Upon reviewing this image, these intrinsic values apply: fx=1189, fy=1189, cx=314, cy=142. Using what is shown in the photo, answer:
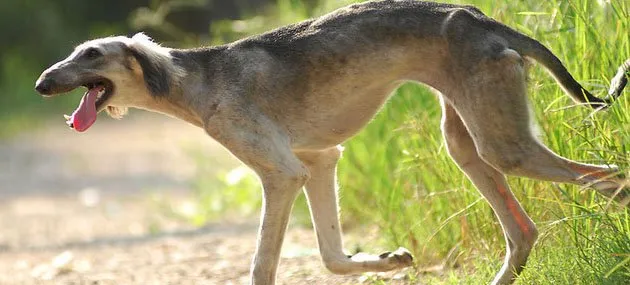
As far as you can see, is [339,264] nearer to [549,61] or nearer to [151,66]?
[151,66]

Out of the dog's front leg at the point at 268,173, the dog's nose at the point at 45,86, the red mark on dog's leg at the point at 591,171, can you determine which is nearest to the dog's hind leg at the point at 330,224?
the dog's front leg at the point at 268,173

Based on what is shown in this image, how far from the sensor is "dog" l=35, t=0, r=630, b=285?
540cm

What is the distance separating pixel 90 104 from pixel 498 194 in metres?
A: 2.06

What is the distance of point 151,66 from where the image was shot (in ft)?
19.4

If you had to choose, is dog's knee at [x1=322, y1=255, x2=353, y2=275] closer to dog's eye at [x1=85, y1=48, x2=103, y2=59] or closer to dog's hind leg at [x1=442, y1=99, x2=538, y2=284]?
dog's hind leg at [x1=442, y1=99, x2=538, y2=284]

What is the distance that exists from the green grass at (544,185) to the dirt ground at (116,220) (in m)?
0.49

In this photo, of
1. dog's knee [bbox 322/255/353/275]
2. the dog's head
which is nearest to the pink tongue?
the dog's head

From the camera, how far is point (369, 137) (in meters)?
8.81

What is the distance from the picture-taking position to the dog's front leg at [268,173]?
570 centimetres

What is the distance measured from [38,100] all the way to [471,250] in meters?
15.6

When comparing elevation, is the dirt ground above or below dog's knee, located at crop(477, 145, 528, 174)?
above

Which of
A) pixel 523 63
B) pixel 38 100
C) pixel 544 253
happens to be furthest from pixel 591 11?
pixel 38 100

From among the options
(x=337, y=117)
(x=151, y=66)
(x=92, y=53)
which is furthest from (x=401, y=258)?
(x=92, y=53)

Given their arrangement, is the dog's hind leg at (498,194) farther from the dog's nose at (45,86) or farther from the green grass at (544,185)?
the dog's nose at (45,86)
